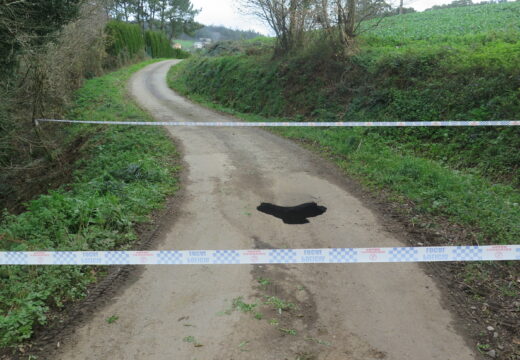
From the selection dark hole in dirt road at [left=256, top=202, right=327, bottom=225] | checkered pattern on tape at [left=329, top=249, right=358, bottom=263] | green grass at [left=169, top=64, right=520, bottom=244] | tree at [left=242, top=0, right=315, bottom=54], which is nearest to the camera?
checkered pattern on tape at [left=329, top=249, right=358, bottom=263]

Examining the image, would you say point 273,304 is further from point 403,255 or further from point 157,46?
point 157,46

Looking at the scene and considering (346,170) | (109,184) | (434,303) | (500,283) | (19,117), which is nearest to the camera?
(434,303)

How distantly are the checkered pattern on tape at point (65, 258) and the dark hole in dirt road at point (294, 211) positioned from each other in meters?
3.51

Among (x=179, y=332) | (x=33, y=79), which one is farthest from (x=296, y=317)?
(x=33, y=79)

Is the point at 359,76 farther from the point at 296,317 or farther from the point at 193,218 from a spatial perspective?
the point at 296,317

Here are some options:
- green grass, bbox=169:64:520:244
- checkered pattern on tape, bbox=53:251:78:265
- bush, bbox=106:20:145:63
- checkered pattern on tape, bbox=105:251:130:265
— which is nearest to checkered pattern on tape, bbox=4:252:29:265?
checkered pattern on tape, bbox=53:251:78:265

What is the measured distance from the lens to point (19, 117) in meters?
11.6

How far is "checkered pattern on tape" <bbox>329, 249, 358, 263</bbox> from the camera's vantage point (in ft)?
13.0

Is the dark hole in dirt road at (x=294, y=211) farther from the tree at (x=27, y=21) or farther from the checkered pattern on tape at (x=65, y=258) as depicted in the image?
the tree at (x=27, y=21)

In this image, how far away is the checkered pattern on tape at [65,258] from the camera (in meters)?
4.25

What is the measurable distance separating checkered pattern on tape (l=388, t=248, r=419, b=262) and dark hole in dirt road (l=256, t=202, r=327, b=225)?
2.73 metres

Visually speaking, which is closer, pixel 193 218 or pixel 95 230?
pixel 95 230

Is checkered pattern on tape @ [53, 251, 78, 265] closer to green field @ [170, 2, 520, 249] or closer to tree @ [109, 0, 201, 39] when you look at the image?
green field @ [170, 2, 520, 249]

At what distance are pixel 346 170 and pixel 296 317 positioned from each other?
5.87m
